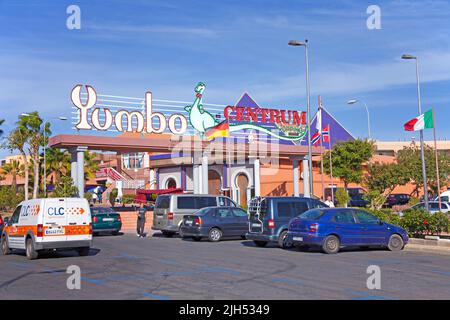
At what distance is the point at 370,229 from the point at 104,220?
15.1m

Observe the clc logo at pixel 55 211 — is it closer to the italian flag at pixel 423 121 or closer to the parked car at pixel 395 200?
the italian flag at pixel 423 121

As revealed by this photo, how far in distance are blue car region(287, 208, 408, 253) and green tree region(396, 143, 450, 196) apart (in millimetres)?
35950

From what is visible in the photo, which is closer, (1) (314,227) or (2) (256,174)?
(1) (314,227)

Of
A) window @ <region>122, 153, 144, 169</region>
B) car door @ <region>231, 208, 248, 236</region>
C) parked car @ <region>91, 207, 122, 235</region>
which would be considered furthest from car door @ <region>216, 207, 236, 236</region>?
window @ <region>122, 153, 144, 169</region>

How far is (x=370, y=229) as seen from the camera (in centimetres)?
1844

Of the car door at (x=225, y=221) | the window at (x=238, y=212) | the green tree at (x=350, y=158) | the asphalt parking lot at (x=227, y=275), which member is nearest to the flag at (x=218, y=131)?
the green tree at (x=350, y=158)

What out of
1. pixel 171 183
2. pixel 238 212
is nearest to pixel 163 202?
pixel 238 212

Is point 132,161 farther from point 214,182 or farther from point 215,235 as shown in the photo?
point 215,235

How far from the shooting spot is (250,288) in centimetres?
1058

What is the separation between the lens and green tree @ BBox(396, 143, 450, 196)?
5384 cm

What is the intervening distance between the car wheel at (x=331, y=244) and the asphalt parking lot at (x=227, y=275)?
35cm

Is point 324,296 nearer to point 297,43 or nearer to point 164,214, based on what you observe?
point 164,214

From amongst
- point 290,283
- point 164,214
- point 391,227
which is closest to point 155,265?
point 290,283
